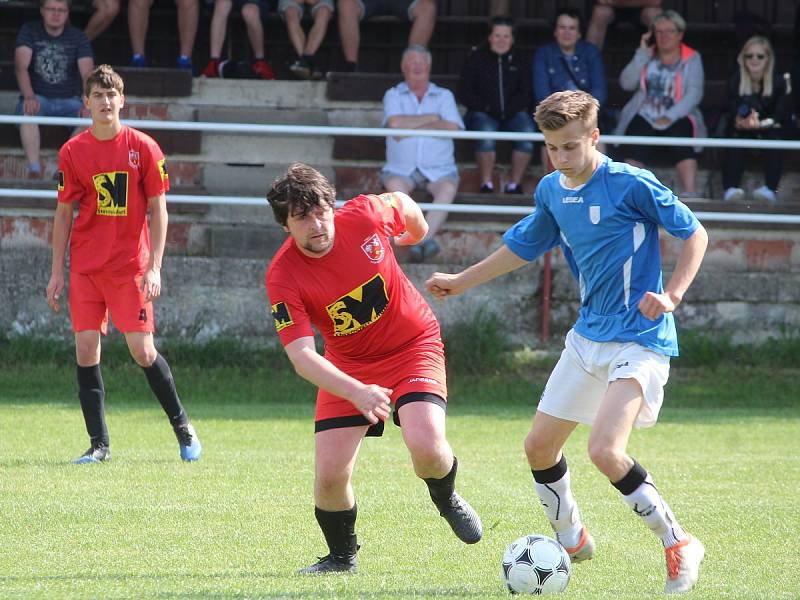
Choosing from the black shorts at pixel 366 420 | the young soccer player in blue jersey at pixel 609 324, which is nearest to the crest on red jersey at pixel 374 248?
the black shorts at pixel 366 420

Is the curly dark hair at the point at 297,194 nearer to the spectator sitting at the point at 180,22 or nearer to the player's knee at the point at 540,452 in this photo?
the player's knee at the point at 540,452

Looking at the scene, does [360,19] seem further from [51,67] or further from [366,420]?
[366,420]

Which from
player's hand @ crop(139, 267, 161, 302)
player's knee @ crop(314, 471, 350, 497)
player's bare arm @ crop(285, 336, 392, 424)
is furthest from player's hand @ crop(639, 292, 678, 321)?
player's hand @ crop(139, 267, 161, 302)

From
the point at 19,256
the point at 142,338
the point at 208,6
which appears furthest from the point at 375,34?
the point at 142,338

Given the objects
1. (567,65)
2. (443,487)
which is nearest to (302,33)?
(567,65)

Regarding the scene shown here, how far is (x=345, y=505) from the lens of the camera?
17.0 ft

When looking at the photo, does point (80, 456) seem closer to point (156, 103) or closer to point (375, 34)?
point (156, 103)

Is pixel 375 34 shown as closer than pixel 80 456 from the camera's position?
No

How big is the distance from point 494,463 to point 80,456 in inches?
102

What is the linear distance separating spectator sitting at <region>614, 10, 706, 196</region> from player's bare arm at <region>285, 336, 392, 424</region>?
8.17 meters

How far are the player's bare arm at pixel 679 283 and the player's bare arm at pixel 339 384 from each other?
40.0 inches

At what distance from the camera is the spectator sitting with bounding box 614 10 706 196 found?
12.5m

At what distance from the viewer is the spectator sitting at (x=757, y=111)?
12.4 meters

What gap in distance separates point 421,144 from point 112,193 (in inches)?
195
